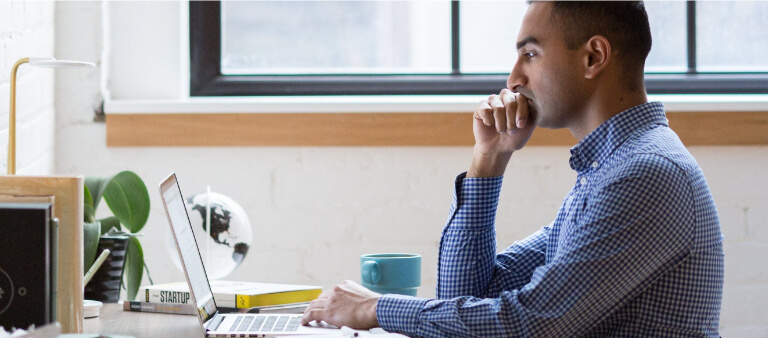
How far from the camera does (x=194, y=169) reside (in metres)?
2.06

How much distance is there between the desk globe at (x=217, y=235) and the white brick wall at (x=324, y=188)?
1.43 ft

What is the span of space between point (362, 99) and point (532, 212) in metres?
0.49

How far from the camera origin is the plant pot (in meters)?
1.50

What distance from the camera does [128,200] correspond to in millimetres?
1632

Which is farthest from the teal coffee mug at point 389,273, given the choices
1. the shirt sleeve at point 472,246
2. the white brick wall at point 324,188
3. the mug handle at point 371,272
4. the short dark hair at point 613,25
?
the white brick wall at point 324,188

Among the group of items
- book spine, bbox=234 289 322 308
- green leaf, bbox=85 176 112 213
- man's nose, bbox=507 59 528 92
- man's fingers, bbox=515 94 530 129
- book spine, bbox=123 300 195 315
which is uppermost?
man's nose, bbox=507 59 528 92

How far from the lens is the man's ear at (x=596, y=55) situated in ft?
4.22

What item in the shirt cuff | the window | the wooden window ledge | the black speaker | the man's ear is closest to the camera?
the black speaker

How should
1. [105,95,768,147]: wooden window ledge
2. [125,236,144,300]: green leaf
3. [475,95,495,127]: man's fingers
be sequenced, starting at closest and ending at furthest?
[475,95,495,127]: man's fingers, [125,236,144,300]: green leaf, [105,95,768,147]: wooden window ledge

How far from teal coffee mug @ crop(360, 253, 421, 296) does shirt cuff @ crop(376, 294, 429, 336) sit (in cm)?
15

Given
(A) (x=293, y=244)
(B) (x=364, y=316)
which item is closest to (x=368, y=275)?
(B) (x=364, y=316)

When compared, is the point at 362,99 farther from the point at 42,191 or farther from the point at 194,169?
the point at 42,191

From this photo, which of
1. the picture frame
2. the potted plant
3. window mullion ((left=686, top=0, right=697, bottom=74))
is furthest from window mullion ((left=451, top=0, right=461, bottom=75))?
the picture frame

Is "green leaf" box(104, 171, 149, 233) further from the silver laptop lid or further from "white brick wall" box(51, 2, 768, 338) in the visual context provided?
"white brick wall" box(51, 2, 768, 338)
